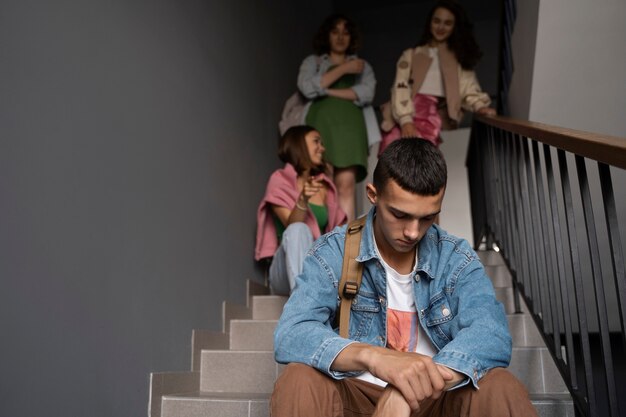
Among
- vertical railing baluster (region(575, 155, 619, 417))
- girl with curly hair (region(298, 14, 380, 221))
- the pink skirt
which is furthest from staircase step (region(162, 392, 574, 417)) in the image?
the pink skirt

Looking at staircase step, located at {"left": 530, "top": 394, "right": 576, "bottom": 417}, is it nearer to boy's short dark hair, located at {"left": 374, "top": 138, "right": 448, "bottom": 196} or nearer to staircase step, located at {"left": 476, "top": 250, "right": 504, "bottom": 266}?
boy's short dark hair, located at {"left": 374, "top": 138, "right": 448, "bottom": 196}

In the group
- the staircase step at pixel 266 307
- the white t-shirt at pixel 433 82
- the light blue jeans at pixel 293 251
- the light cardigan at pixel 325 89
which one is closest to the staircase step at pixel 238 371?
the light blue jeans at pixel 293 251

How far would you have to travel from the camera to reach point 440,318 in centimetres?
149

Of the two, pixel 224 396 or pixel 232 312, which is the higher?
pixel 232 312

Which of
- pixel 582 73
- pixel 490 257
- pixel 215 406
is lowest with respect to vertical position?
pixel 215 406

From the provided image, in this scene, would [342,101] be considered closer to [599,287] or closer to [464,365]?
[599,287]

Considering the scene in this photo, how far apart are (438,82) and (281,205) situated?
1.31 metres

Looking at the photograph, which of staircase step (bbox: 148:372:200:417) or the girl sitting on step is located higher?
the girl sitting on step

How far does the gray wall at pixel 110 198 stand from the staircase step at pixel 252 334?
0.47ft

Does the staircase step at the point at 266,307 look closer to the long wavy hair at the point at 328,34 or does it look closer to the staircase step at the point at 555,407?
the staircase step at the point at 555,407

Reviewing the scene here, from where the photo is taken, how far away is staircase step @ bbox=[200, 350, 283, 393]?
2393mm

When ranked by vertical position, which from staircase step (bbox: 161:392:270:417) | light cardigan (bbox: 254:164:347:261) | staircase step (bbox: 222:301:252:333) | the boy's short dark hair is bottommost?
staircase step (bbox: 161:392:270:417)

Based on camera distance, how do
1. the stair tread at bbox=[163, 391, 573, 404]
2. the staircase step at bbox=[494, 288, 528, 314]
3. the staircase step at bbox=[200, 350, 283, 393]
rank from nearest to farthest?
the stair tread at bbox=[163, 391, 573, 404]
the staircase step at bbox=[200, 350, 283, 393]
the staircase step at bbox=[494, 288, 528, 314]

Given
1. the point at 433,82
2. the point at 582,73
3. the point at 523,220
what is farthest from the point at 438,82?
→ the point at 523,220
